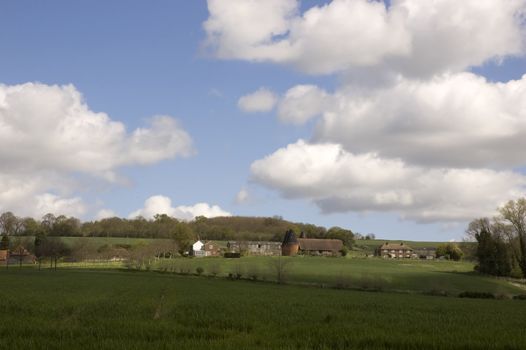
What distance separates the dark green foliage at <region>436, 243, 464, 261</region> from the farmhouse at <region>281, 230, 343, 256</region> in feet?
110

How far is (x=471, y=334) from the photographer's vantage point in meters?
19.5

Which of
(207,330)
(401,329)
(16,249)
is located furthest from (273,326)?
(16,249)

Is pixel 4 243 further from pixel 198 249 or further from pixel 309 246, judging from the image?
pixel 309 246

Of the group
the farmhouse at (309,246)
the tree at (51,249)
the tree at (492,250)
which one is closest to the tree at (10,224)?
the tree at (51,249)

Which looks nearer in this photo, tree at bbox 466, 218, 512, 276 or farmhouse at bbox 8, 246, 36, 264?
tree at bbox 466, 218, 512, 276

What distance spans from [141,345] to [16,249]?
139289 mm

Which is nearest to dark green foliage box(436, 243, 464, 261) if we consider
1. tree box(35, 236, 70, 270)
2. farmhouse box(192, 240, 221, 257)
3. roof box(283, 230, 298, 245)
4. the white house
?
roof box(283, 230, 298, 245)

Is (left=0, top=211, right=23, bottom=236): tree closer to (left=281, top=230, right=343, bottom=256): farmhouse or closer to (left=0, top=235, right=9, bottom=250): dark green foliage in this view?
(left=0, top=235, right=9, bottom=250): dark green foliage

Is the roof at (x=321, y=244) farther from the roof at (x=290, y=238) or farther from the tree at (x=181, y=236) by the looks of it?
the tree at (x=181, y=236)

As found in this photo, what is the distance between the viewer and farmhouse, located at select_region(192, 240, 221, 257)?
17250 cm

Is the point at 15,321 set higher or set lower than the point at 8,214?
lower

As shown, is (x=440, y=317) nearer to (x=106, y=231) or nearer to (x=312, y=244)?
(x=312, y=244)

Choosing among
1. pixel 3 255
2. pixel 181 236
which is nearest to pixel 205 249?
pixel 181 236

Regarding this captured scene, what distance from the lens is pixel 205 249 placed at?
6929 inches
